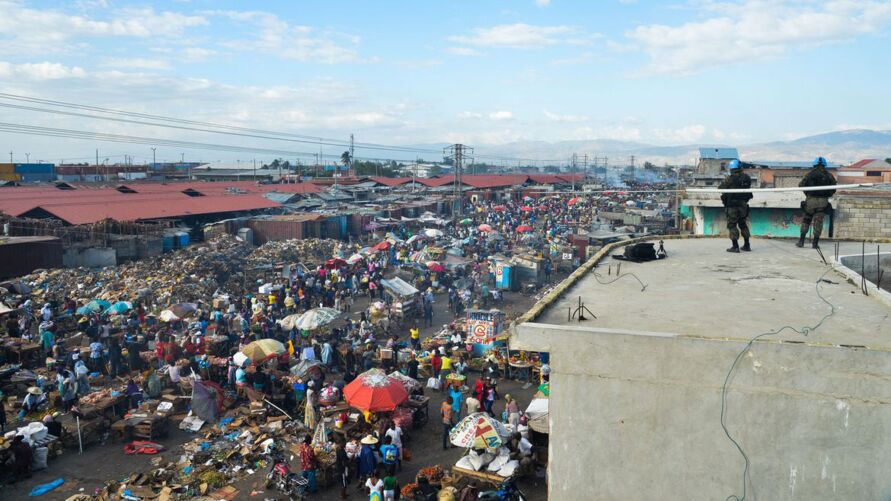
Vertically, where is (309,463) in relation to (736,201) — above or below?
below

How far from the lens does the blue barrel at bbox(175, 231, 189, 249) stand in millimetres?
30016

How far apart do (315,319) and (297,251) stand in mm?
15133

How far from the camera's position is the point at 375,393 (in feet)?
36.6

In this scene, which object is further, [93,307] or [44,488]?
[93,307]

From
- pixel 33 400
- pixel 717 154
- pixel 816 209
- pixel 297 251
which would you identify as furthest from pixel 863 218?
pixel 717 154

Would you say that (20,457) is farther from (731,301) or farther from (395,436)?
(731,301)

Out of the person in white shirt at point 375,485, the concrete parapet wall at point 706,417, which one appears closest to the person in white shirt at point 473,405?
the person in white shirt at point 375,485

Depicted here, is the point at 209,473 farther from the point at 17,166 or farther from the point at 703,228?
the point at 17,166

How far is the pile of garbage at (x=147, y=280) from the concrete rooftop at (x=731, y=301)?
689 inches

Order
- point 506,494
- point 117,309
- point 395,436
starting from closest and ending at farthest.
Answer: point 506,494
point 395,436
point 117,309

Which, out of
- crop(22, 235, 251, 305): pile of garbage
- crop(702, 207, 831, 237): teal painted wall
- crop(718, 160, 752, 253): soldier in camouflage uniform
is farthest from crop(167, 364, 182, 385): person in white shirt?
crop(702, 207, 831, 237): teal painted wall

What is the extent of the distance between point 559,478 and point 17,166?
71778 millimetres

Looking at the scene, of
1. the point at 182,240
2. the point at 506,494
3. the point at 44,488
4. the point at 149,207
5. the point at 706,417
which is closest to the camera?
the point at 706,417

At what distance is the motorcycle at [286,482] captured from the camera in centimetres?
980
